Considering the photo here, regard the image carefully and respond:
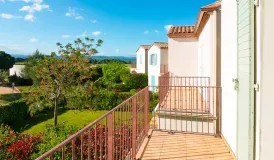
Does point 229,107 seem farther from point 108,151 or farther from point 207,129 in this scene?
point 108,151

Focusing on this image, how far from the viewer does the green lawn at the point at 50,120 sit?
625 inches

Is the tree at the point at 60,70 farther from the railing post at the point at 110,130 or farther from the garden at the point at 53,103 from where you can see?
the railing post at the point at 110,130

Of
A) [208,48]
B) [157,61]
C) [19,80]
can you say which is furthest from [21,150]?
[19,80]

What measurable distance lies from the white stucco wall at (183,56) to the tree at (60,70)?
461 centimetres

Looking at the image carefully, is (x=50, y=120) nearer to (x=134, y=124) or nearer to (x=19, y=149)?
(x=19, y=149)

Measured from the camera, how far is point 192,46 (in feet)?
46.9

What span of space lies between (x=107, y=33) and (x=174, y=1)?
2051 inches

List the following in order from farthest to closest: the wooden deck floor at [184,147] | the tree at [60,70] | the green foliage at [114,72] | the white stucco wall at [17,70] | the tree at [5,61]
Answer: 1. the tree at [5,61]
2. the white stucco wall at [17,70]
3. the green foliage at [114,72]
4. the tree at [60,70]
5. the wooden deck floor at [184,147]

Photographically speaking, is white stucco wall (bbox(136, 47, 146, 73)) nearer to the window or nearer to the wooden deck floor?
the window

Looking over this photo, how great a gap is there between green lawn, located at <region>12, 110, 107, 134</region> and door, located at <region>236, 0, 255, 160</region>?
41.9 ft

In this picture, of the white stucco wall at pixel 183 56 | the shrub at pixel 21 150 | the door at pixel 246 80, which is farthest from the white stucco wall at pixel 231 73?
the white stucco wall at pixel 183 56

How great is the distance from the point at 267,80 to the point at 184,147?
2936mm

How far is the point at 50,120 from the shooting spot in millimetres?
17953

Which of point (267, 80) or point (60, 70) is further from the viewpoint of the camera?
point (60, 70)
